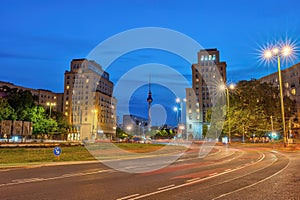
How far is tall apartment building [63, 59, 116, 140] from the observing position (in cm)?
12069

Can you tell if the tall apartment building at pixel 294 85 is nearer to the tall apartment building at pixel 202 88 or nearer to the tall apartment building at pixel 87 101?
the tall apartment building at pixel 202 88

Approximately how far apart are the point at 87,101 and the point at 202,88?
2022 inches

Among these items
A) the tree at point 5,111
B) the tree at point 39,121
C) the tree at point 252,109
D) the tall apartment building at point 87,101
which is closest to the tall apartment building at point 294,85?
the tree at point 252,109

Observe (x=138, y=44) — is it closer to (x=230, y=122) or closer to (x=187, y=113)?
(x=230, y=122)

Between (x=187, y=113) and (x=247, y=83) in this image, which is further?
(x=187, y=113)

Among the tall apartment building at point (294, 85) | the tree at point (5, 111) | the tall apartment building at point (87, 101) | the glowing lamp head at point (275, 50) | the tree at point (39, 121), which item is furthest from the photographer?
the tall apartment building at point (87, 101)

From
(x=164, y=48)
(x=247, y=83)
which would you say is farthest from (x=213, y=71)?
(x=164, y=48)

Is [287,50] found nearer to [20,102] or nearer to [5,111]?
[5,111]

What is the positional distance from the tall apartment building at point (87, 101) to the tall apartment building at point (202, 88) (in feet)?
115

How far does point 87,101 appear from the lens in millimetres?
124188

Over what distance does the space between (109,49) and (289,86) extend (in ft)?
303

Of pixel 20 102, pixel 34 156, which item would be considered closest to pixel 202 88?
pixel 20 102

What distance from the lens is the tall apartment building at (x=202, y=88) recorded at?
117188mm

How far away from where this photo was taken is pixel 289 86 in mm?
98125
